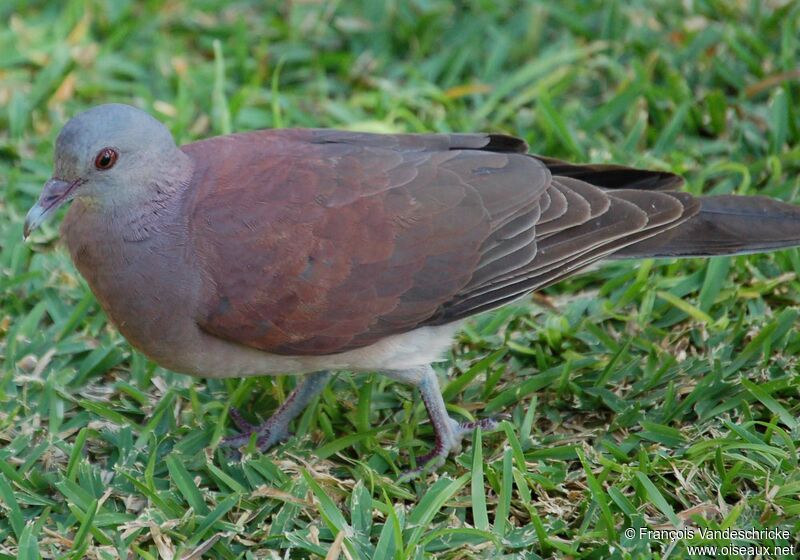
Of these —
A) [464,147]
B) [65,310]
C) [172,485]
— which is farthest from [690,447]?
[65,310]

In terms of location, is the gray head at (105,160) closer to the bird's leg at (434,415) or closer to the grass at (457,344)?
the grass at (457,344)

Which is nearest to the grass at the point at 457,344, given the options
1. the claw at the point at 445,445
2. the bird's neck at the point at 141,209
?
the claw at the point at 445,445

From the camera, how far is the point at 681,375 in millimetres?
4484

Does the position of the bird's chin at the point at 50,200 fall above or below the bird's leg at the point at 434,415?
above

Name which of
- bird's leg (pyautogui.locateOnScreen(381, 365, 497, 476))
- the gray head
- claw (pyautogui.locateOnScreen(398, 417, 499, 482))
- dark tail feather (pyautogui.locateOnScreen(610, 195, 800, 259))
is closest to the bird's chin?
the gray head

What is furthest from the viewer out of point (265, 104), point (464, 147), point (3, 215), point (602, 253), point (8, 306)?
point (265, 104)

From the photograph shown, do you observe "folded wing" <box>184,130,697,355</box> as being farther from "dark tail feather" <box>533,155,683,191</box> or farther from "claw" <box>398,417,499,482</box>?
"claw" <box>398,417,499,482</box>

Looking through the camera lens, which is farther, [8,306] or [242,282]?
[8,306]

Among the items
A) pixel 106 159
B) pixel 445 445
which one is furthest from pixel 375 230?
pixel 106 159

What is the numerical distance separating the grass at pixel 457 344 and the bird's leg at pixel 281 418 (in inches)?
2.9

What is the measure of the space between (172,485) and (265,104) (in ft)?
8.78

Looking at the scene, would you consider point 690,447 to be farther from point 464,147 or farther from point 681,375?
point 464,147

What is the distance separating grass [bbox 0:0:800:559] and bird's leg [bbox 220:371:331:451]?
0.24 feet

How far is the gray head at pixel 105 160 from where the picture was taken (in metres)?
3.90
